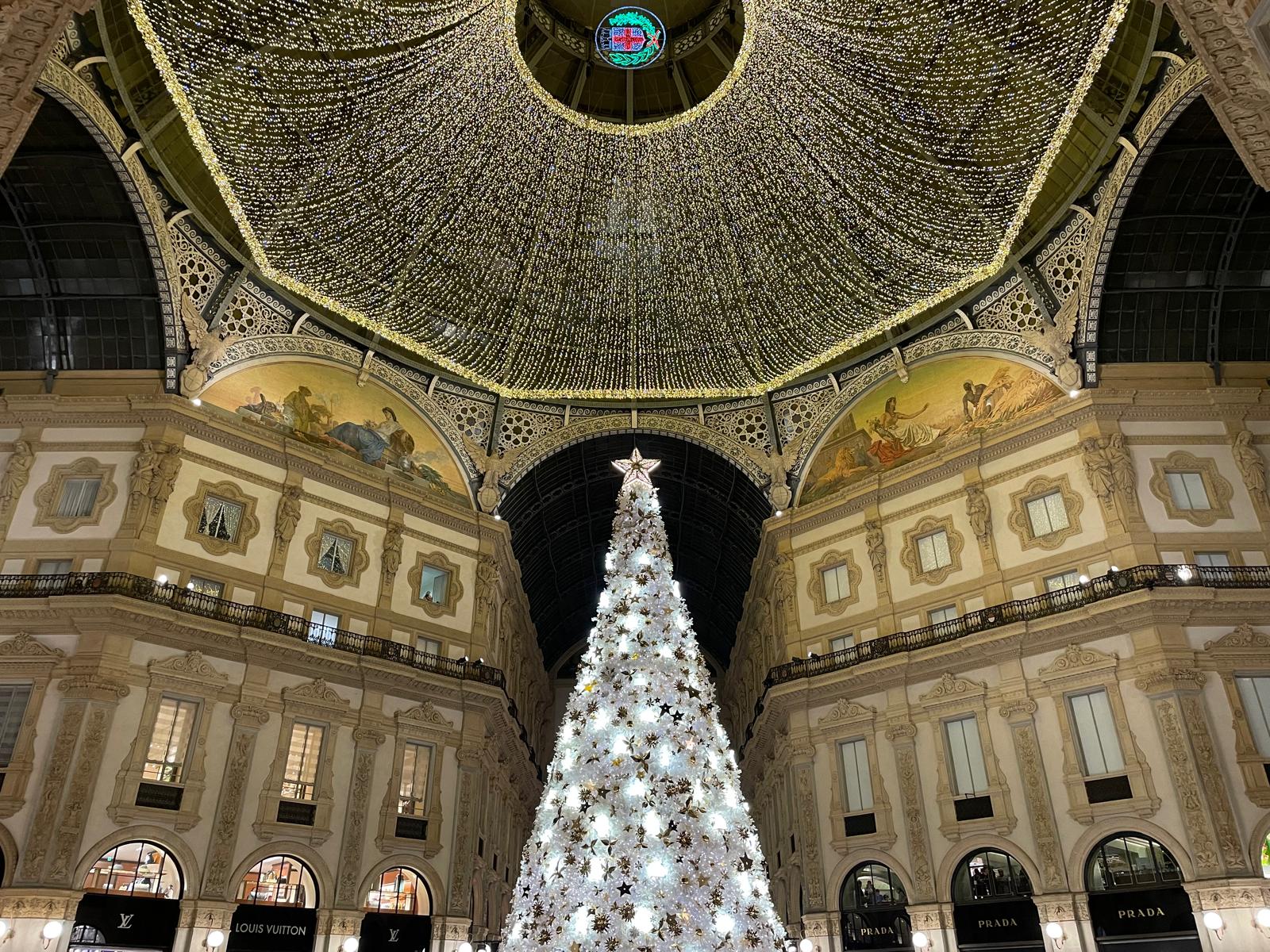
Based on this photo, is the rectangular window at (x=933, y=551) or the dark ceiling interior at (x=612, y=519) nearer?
the rectangular window at (x=933, y=551)

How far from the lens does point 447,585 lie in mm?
28859

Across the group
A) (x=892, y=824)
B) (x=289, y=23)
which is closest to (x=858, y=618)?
(x=892, y=824)

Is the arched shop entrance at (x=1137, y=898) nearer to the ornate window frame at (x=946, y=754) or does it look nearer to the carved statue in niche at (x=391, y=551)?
the ornate window frame at (x=946, y=754)

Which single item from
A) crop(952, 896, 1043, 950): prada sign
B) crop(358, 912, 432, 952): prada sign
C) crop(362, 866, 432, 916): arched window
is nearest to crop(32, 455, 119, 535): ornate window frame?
crop(362, 866, 432, 916): arched window

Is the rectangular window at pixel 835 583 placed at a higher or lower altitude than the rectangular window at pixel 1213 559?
higher

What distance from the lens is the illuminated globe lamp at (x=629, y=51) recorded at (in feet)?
78.4

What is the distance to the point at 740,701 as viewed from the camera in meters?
Answer: 42.4

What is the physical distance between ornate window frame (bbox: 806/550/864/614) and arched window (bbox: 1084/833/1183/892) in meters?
9.92

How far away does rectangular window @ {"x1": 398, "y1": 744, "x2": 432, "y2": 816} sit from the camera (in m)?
24.4

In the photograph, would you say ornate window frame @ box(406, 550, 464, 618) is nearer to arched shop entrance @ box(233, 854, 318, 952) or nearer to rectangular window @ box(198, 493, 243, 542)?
rectangular window @ box(198, 493, 243, 542)

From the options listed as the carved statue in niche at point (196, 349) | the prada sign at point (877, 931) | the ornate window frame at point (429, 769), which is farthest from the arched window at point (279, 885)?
the prada sign at point (877, 931)

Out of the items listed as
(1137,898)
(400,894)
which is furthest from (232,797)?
(1137,898)

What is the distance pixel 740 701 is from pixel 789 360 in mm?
25063

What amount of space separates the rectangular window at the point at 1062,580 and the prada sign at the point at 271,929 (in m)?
21.7
